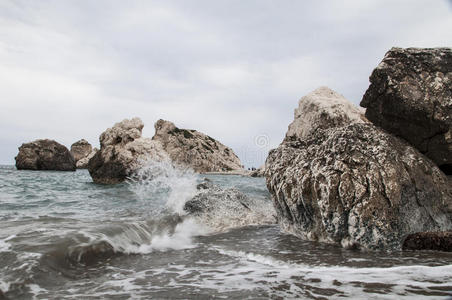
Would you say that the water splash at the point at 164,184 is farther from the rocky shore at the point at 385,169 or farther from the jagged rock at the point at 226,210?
the rocky shore at the point at 385,169

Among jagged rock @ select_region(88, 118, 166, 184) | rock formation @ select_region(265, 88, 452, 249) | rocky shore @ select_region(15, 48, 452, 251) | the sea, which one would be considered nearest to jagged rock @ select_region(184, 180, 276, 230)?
the sea

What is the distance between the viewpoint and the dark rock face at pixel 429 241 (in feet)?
16.9

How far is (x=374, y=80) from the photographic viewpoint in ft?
22.6

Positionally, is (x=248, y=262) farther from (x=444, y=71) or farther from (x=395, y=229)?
(x=444, y=71)

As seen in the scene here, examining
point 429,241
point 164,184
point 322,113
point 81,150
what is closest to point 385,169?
point 429,241

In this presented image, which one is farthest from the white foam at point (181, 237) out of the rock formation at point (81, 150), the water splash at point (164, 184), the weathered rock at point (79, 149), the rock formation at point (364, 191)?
the weathered rock at point (79, 149)

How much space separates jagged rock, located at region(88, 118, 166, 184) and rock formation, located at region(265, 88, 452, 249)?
1825 cm

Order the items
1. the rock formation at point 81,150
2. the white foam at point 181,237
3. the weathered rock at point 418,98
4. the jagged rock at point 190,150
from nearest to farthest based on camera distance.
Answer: the weathered rock at point 418,98, the white foam at point 181,237, the rock formation at point 81,150, the jagged rock at point 190,150

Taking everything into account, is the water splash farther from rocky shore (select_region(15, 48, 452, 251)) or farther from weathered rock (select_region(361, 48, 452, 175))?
weathered rock (select_region(361, 48, 452, 175))

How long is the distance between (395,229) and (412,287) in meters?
2.03

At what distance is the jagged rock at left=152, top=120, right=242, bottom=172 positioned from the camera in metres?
99.1

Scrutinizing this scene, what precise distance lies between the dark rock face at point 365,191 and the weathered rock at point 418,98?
1.19 feet

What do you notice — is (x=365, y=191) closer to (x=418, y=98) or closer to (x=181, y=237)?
(x=418, y=98)

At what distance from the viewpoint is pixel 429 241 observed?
17.2 feet
